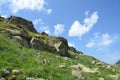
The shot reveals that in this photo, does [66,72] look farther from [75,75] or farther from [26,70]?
[26,70]

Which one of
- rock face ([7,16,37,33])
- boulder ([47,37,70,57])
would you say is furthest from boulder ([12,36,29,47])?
rock face ([7,16,37,33])

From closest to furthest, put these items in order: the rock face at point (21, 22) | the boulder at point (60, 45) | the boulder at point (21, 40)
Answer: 1. the boulder at point (21, 40)
2. the boulder at point (60, 45)
3. the rock face at point (21, 22)

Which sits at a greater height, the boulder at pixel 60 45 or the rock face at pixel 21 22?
the rock face at pixel 21 22

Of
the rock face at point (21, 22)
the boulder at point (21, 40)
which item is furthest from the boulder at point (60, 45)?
the rock face at point (21, 22)

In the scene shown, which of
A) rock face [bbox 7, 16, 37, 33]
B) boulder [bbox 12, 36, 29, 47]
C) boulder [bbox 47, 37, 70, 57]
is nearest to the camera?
boulder [bbox 12, 36, 29, 47]

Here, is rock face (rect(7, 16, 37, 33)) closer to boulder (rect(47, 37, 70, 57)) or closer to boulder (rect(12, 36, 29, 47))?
boulder (rect(47, 37, 70, 57))

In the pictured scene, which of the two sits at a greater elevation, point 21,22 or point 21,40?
point 21,22

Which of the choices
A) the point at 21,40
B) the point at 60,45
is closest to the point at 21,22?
the point at 60,45

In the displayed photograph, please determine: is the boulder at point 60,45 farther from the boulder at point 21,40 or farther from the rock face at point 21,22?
the rock face at point 21,22

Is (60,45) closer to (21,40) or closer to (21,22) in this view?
(21,40)

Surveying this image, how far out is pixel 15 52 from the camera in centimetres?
3098

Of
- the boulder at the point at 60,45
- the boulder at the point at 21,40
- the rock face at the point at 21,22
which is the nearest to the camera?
the boulder at the point at 21,40

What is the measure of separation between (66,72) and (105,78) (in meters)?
4.50

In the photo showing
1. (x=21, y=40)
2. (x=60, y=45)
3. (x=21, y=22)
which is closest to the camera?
(x=21, y=40)
